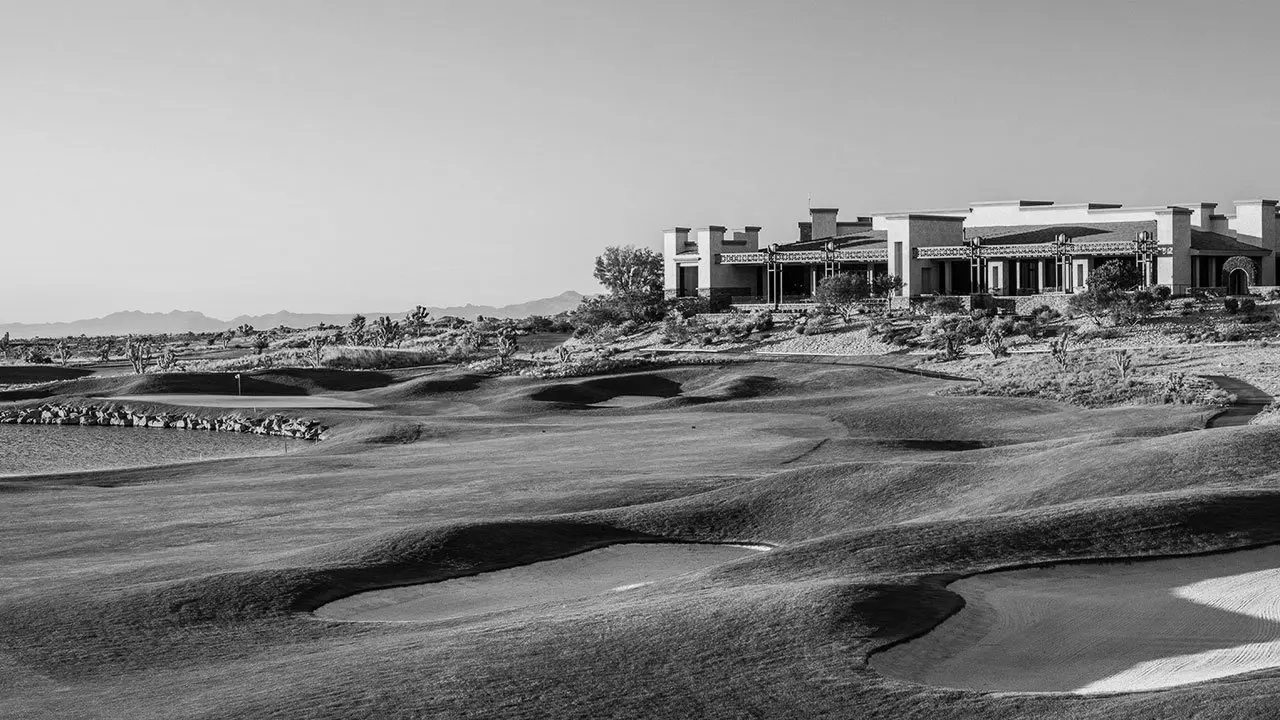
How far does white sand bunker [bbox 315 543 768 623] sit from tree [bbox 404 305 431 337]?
88775 millimetres

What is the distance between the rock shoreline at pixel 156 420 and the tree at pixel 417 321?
54.3 meters

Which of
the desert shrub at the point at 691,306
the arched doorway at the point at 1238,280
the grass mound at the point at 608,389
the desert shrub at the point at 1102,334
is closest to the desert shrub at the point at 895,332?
the desert shrub at the point at 1102,334

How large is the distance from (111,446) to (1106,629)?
127 feet

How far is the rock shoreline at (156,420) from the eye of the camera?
166ft

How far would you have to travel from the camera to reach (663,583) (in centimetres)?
1959

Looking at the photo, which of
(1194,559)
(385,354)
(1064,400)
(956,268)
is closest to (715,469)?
(1194,559)

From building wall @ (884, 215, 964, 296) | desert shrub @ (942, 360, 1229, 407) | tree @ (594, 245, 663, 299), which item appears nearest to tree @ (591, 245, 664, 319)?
tree @ (594, 245, 663, 299)

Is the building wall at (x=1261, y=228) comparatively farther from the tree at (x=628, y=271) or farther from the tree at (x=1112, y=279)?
the tree at (x=628, y=271)

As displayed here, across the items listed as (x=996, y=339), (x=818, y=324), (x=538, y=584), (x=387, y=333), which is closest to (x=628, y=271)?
(x=387, y=333)

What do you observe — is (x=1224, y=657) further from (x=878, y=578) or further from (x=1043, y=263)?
(x=1043, y=263)

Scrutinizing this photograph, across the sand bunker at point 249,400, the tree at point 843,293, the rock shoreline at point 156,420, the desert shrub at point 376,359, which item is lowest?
the rock shoreline at point 156,420

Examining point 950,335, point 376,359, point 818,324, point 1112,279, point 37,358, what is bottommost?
point 376,359

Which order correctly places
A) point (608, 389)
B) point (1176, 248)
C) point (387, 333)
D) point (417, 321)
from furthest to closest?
point (417, 321) < point (387, 333) < point (1176, 248) < point (608, 389)

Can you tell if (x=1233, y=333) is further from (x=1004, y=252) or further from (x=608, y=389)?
(x=608, y=389)
